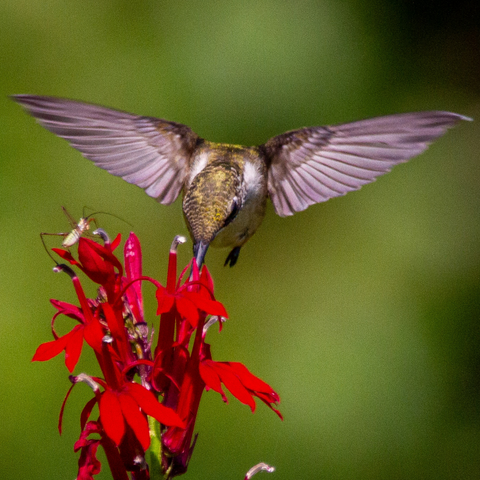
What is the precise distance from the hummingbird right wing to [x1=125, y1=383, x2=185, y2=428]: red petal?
58cm

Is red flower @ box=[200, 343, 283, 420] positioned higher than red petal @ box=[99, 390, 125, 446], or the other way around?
red petal @ box=[99, 390, 125, 446]

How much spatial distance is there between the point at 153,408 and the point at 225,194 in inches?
25.0

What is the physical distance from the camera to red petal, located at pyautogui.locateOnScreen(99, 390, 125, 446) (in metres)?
0.88

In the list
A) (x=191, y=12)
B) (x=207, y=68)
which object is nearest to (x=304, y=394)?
(x=207, y=68)

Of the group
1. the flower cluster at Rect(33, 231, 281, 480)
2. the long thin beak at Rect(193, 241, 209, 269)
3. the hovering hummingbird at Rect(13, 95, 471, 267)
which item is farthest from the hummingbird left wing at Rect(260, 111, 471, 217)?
the flower cluster at Rect(33, 231, 281, 480)

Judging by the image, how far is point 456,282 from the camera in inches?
92.2

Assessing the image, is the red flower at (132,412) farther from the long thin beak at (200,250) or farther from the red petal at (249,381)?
the long thin beak at (200,250)

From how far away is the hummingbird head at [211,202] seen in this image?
4.58ft

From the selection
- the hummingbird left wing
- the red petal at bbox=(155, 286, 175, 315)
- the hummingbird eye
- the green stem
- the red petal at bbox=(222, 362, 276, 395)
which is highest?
the hummingbird left wing

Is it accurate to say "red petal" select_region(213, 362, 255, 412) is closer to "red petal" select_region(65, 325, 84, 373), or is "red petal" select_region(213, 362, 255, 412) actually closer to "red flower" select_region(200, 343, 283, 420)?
"red flower" select_region(200, 343, 283, 420)

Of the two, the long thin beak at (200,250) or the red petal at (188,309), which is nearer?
the red petal at (188,309)

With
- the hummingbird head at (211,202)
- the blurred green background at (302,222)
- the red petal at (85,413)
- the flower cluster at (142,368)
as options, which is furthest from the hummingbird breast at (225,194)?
the blurred green background at (302,222)

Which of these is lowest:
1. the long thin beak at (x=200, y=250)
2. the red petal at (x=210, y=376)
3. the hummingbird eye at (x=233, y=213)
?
the red petal at (x=210, y=376)

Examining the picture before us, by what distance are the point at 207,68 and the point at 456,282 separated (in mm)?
1012
